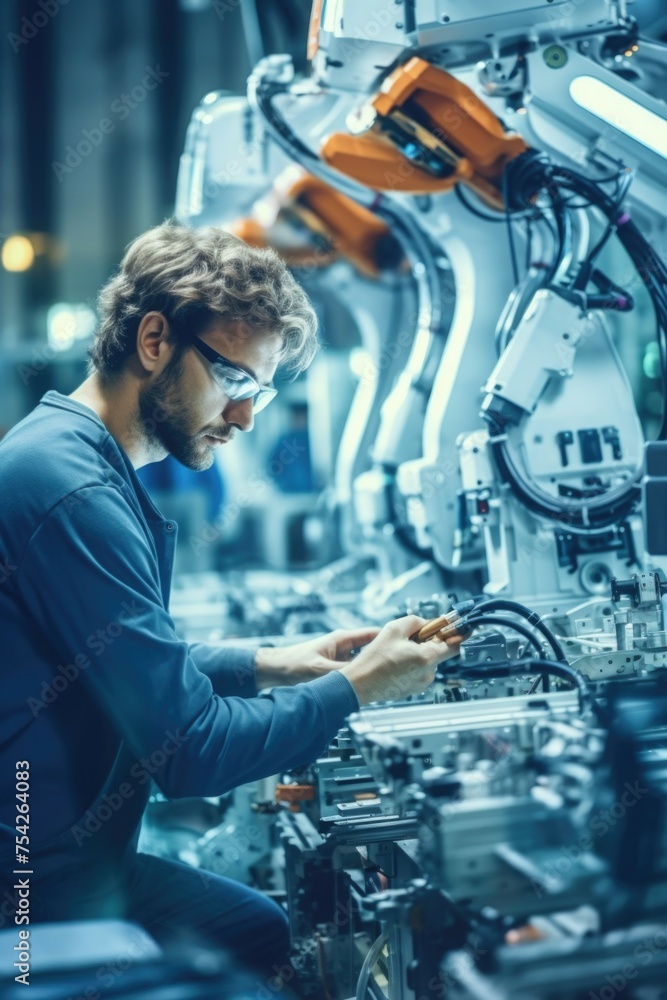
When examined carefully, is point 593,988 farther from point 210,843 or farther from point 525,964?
point 210,843

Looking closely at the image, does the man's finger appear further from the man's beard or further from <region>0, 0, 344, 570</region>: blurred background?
<region>0, 0, 344, 570</region>: blurred background

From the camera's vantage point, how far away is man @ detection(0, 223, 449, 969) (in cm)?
203

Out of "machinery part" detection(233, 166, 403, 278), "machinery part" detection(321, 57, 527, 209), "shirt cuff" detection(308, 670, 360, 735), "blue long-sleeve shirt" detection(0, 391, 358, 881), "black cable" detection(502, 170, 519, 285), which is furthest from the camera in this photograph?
"machinery part" detection(233, 166, 403, 278)

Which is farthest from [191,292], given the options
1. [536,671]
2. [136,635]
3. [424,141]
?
[424,141]

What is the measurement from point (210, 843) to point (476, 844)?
2.38m

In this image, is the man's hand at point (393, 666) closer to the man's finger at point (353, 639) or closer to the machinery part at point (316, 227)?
the man's finger at point (353, 639)

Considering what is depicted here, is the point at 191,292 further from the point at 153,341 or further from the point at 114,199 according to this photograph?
the point at 114,199

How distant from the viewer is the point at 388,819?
2531mm

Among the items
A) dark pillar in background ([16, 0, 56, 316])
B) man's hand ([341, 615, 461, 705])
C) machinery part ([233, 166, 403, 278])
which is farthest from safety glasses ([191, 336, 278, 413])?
dark pillar in background ([16, 0, 56, 316])

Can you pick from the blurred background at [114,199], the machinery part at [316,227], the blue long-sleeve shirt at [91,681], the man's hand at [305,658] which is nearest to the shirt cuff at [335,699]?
the blue long-sleeve shirt at [91,681]

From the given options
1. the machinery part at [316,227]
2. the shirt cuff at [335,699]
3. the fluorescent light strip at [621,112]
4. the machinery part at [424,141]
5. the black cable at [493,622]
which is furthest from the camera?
the machinery part at [316,227]

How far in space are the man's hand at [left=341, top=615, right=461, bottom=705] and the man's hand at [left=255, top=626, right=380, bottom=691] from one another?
1.53 ft

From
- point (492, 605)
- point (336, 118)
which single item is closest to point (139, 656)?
point (492, 605)

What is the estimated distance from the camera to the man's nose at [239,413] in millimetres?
2514
